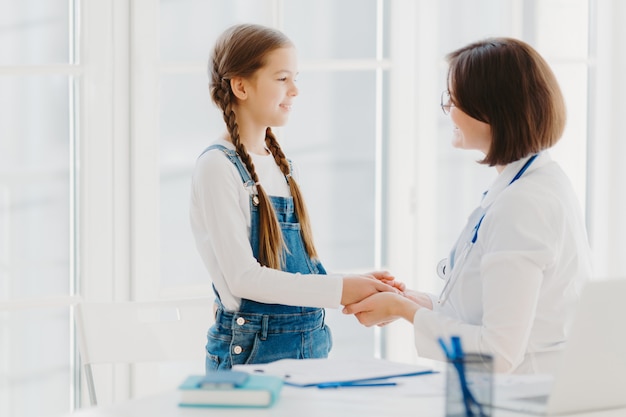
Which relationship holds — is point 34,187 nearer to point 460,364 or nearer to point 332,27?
point 332,27

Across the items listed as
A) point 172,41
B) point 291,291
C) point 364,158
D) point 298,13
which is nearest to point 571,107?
point 364,158

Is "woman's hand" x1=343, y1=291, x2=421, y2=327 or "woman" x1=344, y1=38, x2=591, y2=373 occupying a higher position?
"woman" x1=344, y1=38, x2=591, y2=373

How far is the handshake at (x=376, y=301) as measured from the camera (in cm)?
200

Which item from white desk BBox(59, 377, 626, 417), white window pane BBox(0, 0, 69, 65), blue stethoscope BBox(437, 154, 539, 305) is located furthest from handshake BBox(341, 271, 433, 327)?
white window pane BBox(0, 0, 69, 65)

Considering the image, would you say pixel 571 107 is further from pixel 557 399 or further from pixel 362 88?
pixel 557 399

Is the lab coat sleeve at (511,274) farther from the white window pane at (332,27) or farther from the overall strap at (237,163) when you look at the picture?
the white window pane at (332,27)

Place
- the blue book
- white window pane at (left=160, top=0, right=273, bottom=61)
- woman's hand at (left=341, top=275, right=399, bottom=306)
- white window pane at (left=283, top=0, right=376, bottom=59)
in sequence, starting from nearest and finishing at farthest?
1. the blue book
2. woman's hand at (left=341, top=275, right=399, bottom=306)
3. white window pane at (left=160, top=0, right=273, bottom=61)
4. white window pane at (left=283, top=0, right=376, bottom=59)

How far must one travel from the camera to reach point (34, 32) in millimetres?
2492

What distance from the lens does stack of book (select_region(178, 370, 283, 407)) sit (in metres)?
1.39

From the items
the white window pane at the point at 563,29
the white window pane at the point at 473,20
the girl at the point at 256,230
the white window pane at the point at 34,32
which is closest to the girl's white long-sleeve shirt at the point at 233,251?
the girl at the point at 256,230

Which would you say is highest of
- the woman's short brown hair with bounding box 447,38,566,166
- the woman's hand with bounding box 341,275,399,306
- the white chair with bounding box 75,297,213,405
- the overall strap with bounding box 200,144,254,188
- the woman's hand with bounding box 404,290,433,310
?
the woman's short brown hair with bounding box 447,38,566,166

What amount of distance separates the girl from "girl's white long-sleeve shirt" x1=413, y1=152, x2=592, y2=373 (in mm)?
334

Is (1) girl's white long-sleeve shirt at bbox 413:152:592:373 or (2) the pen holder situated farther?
(1) girl's white long-sleeve shirt at bbox 413:152:592:373

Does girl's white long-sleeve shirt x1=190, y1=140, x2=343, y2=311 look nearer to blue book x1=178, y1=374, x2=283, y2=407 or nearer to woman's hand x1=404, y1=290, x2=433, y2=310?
woman's hand x1=404, y1=290, x2=433, y2=310
